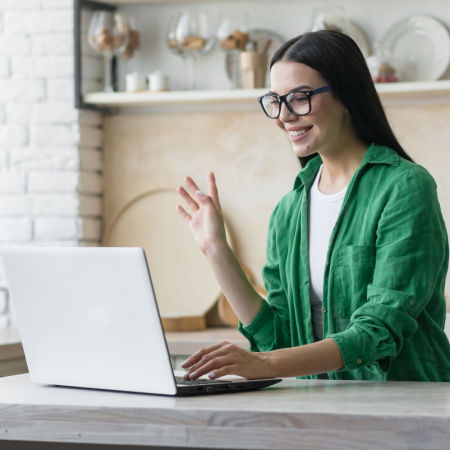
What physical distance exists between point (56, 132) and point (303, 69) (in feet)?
5.19

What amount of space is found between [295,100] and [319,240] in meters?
0.29

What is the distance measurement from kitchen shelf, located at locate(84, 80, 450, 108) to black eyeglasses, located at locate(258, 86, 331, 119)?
47.2 inches

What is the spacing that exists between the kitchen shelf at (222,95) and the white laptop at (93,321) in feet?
5.28

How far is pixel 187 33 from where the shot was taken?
3.04 metres

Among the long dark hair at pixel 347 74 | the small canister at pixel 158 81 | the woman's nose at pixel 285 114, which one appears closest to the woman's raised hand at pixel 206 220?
the woman's nose at pixel 285 114

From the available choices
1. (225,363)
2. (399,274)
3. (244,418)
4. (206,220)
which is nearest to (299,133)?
(206,220)

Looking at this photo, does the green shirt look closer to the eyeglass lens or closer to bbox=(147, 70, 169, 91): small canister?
the eyeglass lens

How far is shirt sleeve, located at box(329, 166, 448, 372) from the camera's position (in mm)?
1493

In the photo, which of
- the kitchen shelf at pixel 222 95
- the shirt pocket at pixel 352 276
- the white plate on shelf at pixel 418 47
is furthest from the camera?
→ the white plate on shelf at pixel 418 47

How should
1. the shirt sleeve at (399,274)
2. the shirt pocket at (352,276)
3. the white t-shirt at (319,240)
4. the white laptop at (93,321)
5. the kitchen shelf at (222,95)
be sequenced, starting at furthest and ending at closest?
1. the kitchen shelf at (222,95)
2. the white t-shirt at (319,240)
3. the shirt pocket at (352,276)
4. the shirt sleeve at (399,274)
5. the white laptop at (93,321)

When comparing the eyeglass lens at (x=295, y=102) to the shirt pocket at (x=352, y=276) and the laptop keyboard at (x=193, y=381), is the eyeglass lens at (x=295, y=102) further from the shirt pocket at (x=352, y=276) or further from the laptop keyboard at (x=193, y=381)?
the laptop keyboard at (x=193, y=381)

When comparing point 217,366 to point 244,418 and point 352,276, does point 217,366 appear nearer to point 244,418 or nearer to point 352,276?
point 244,418

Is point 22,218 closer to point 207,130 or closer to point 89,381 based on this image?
point 207,130

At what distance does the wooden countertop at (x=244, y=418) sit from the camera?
112cm
